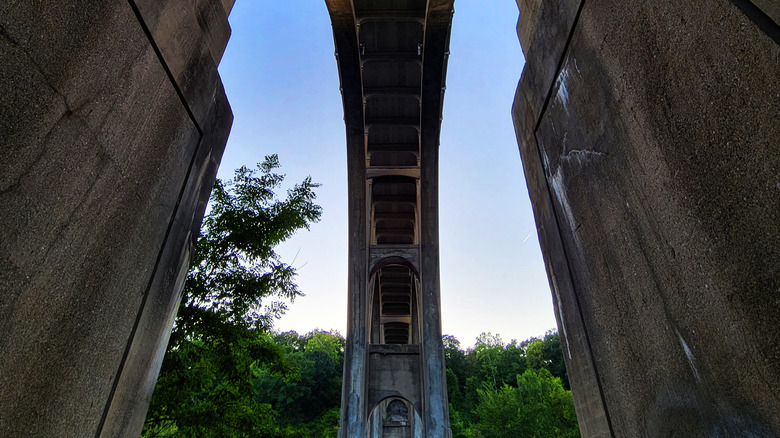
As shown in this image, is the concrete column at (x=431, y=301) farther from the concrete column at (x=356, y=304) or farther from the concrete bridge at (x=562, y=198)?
the concrete bridge at (x=562, y=198)

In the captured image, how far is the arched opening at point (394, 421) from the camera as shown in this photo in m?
23.9

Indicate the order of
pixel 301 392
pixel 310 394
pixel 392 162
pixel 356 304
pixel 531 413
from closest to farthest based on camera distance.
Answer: pixel 356 304 → pixel 392 162 → pixel 531 413 → pixel 301 392 → pixel 310 394

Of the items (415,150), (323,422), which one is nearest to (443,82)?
(415,150)

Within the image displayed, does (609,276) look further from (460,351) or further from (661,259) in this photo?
(460,351)

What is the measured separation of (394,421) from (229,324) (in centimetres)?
2371

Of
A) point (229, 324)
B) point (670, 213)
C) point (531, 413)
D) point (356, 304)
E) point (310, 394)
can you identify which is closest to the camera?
point (670, 213)

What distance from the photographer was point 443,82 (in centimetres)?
1558

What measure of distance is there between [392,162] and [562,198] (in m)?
→ 17.0

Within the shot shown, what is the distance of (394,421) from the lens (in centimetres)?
2841

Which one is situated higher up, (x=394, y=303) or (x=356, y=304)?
(x=394, y=303)

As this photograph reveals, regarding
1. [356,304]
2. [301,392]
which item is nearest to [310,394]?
[301,392]

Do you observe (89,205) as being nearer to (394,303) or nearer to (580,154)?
(580,154)

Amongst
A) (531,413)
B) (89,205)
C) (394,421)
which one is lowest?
(89,205)

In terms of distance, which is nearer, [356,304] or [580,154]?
[580,154]
